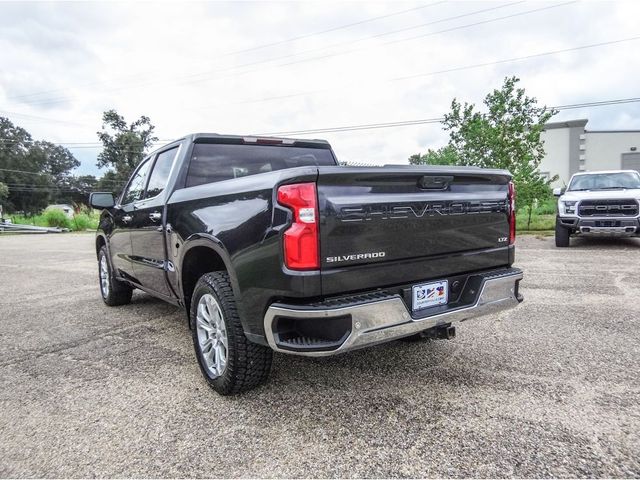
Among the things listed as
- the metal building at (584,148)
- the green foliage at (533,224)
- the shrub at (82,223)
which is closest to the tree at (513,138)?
the green foliage at (533,224)

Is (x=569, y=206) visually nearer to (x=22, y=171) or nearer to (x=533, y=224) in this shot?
(x=533, y=224)

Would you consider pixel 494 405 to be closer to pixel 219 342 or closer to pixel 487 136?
pixel 219 342

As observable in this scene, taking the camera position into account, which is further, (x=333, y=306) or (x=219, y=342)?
(x=219, y=342)

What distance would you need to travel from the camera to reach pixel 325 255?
88.4 inches

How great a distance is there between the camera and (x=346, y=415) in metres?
2.56

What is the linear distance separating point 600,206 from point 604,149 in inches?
934

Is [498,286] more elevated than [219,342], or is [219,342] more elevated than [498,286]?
[498,286]

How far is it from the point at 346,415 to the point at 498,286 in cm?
131

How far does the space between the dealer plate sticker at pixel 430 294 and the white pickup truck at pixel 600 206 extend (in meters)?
8.35

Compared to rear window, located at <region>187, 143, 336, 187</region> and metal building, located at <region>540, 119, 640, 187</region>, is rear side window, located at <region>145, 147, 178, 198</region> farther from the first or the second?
metal building, located at <region>540, 119, 640, 187</region>

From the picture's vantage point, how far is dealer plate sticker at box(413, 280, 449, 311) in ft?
8.43

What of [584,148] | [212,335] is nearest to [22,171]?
[584,148]

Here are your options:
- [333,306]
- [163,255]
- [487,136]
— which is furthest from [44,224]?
[333,306]

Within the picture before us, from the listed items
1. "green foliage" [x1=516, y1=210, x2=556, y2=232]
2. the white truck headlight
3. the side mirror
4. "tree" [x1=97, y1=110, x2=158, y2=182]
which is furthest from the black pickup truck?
"tree" [x1=97, y1=110, x2=158, y2=182]
